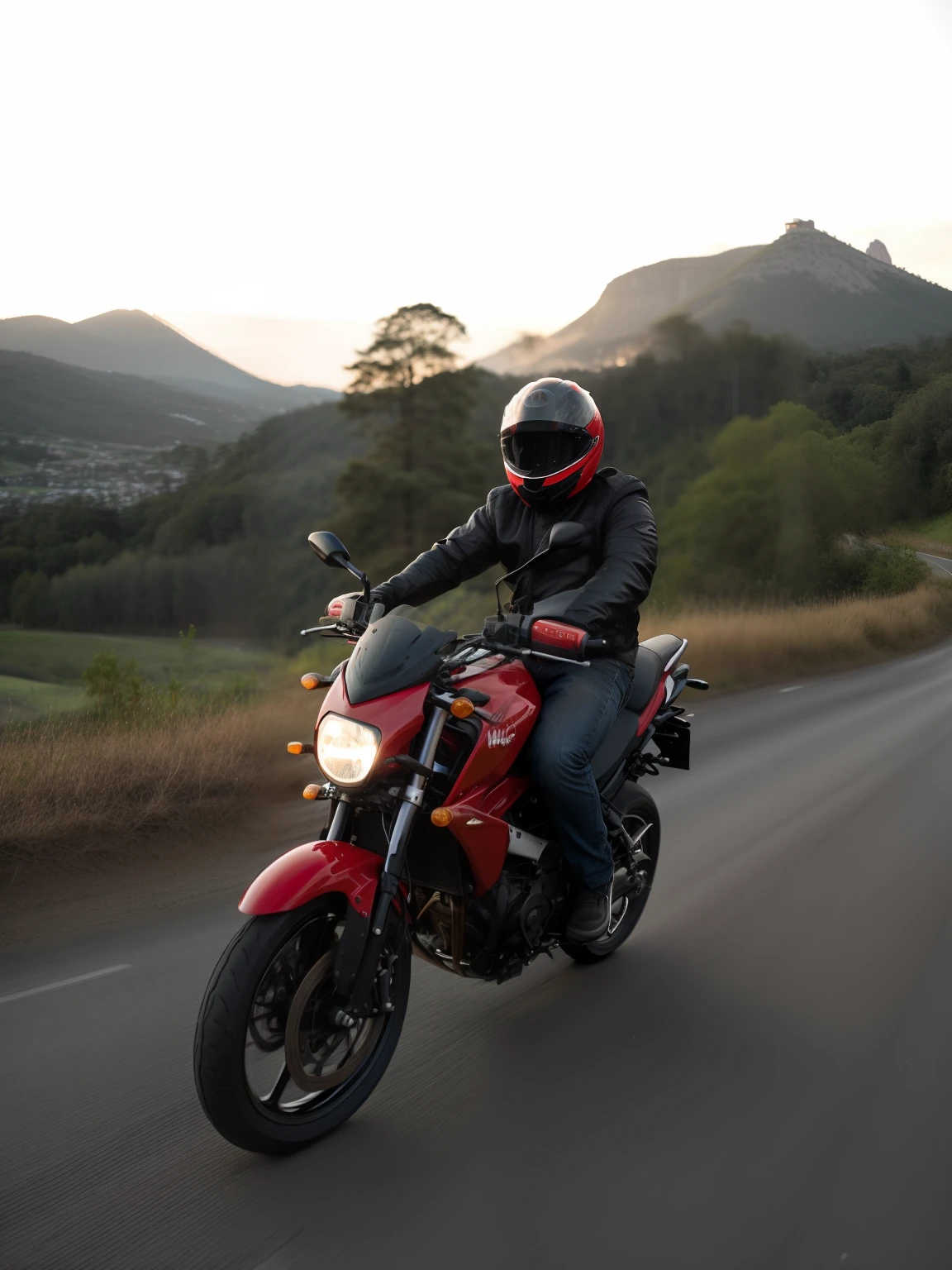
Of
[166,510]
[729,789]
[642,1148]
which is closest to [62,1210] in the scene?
[642,1148]

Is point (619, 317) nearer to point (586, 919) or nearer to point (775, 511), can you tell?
point (775, 511)

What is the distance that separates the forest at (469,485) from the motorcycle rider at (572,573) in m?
11.1

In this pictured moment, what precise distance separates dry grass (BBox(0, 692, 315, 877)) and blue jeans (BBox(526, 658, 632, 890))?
2927mm

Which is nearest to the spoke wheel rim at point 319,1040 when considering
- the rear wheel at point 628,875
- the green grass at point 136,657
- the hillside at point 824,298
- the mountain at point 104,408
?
the rear wheel at point 628,875

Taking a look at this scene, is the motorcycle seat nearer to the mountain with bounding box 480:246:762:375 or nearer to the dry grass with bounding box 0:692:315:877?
the dry grass with bounding box 0:692:315:877

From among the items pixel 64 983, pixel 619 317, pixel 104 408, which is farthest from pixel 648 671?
pixel 619 317

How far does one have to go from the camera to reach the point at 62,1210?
2.48 m

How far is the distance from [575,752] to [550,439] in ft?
3.60

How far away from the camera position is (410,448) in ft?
57.5

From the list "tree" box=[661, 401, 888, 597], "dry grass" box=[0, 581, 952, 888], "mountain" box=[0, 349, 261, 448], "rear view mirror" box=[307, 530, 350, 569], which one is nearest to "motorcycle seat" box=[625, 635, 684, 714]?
"rear view mirror" box=[307, 530, 350, 569]

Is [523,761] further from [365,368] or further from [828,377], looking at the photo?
[828,377]

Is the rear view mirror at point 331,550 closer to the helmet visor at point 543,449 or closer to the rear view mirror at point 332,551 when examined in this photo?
the rear view mirror at point 332,551

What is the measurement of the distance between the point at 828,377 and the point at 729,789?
44.0ft

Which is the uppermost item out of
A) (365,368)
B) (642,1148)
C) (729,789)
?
(365,368)
